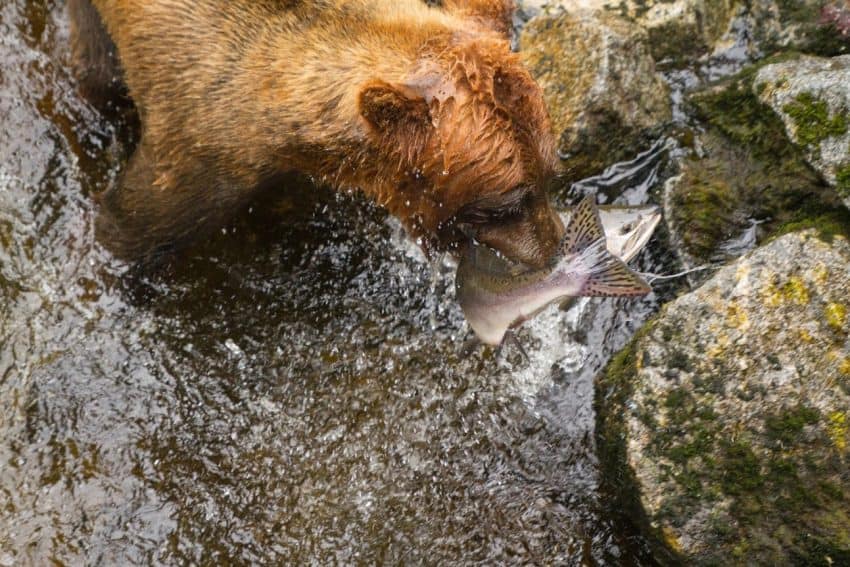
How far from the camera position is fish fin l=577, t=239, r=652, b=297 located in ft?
11.2

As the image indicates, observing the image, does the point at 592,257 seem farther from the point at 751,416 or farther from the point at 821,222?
the point at 821,222

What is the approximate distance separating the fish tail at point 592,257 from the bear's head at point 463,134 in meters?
0.21

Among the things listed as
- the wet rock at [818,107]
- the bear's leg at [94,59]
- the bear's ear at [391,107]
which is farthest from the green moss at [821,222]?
the bear's leg at [94,59]

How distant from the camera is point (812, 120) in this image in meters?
4.06

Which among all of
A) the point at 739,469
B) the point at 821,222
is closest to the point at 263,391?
the point at 739,469

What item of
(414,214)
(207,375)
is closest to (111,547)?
(207,375)

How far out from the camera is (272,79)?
358cm

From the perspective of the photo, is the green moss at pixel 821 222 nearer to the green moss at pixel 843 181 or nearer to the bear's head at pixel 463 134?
the green moss at pixel 843 181

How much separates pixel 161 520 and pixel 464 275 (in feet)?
6.66

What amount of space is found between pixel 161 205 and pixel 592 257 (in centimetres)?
205

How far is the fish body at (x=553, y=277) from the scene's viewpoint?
11.5 feet

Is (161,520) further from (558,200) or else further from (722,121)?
(722,121)

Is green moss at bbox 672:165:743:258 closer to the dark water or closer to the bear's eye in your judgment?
the dark water

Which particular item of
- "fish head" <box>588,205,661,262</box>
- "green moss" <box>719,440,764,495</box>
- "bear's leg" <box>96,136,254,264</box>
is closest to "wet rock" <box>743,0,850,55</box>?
"fish head" <box>588,205,661,262</box>
